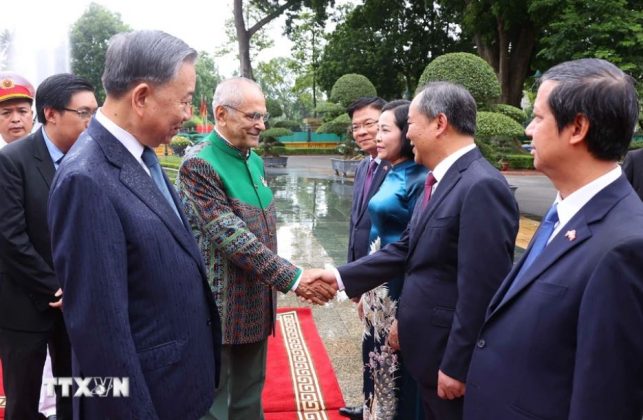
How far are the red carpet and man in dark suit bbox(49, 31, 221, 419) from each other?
1.57 m

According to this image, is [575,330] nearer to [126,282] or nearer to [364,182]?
[126,282]

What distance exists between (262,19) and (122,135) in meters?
16.8

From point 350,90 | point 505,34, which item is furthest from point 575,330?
point 505,34

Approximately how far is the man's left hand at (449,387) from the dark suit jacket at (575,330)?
0.25 metres

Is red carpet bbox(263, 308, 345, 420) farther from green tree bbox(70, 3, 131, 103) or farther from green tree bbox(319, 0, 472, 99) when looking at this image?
green tree bbox(70, 3, 131, 103)

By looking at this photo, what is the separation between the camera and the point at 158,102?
1.50 m

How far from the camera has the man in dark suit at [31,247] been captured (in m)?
2.35

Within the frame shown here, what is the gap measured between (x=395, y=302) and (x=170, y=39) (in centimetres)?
168

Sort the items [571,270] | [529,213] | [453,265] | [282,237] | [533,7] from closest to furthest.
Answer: [571,270], [453,265], [282,237], [529,213], [533,7]

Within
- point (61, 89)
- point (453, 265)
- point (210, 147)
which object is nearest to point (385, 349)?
point (453, 265)

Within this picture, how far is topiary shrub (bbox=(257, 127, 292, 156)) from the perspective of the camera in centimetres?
2096

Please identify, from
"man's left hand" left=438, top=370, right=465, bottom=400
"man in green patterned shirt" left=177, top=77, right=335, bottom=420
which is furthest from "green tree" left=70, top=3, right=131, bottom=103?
"man's left hand" left=438, top=370, right=465, bottom=400

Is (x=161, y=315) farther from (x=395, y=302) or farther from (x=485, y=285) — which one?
(x=395, y=302)

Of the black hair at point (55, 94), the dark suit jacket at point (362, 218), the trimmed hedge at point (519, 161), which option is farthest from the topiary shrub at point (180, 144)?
the black hair at point (55, 94)
